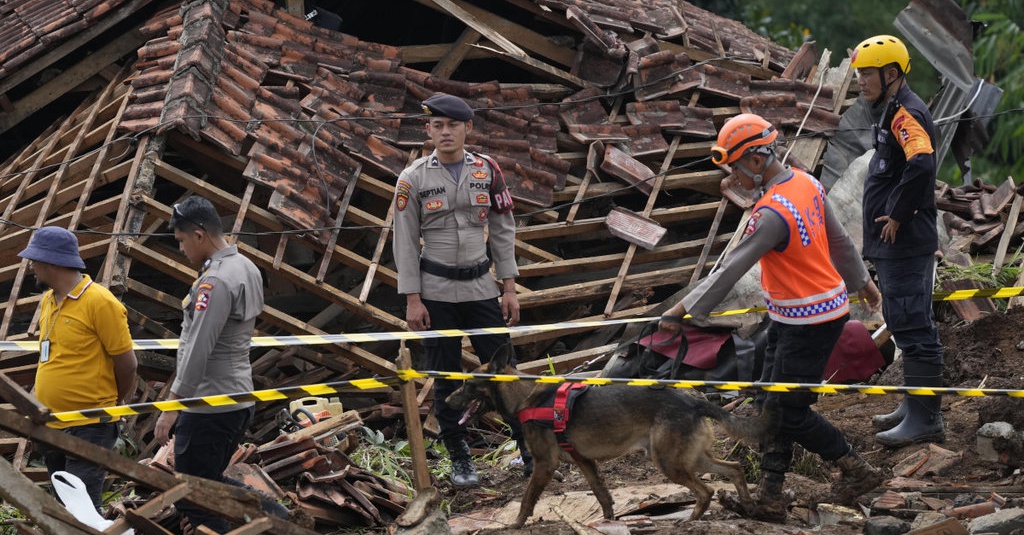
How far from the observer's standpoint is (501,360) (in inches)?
240

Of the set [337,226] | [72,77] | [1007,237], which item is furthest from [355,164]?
[1007,237]

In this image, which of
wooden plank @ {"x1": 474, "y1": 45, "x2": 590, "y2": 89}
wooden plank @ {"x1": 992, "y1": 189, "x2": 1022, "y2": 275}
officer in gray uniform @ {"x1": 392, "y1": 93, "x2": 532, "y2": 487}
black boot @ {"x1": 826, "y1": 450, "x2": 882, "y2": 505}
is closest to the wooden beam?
wooden plank @ {"x1": 474, "y1": 45, "x2": 590, "y2": 89}

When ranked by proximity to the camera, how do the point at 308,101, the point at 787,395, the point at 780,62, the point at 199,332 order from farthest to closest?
1. the point at 780,62
2. the point at 308,101
3. the point at 787,395
4. the point at 199,332

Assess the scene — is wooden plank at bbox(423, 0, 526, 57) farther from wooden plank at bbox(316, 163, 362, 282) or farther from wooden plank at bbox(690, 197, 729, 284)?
wooden plank at bbox(690, 197, 729, 284)

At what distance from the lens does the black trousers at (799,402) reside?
570 cm

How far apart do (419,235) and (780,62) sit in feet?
22.3

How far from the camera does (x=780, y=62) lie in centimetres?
1237

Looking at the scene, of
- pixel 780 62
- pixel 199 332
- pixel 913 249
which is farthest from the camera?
pixel 780 62

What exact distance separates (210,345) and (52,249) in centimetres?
97

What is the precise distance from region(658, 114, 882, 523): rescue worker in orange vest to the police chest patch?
7.12 feet

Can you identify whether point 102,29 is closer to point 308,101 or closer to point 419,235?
point 308,101

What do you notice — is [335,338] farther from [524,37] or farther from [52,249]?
[524,37]

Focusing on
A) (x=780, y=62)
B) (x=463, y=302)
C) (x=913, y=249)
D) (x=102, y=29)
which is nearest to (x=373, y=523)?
(x=463, y=302)

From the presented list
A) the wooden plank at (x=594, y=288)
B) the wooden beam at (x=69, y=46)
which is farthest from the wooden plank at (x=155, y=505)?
Result: the wooden beam at (x=69, y=46)
